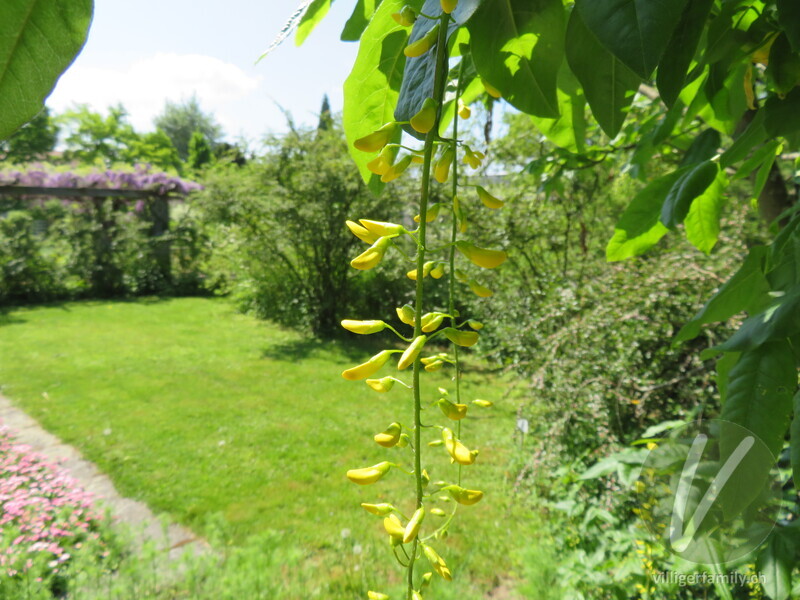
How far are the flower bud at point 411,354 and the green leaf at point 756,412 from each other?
52cm

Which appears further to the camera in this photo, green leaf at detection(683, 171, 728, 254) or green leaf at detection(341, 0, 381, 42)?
green leaf at detection(683, 171, 728, 254)

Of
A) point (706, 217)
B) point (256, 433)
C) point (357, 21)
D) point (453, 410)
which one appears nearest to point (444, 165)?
point (453, 410)

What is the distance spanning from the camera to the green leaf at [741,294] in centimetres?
95

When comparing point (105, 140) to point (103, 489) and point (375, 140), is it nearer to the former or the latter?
point (103, 489)

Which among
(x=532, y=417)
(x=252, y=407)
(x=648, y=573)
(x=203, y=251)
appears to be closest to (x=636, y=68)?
(x=648, y=573)

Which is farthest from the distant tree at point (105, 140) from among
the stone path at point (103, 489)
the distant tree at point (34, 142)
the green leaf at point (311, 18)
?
the green leaf at point (311, 18)

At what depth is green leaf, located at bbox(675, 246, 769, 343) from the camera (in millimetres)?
948

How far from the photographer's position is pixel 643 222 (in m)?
1.03

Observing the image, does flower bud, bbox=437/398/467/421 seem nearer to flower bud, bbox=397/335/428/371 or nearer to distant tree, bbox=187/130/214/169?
flower bud, bbox=397/335/428/371

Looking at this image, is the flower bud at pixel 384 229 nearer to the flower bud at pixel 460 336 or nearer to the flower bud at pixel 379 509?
the flower bud at pixel 460 336

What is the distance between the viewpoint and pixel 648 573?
221 centimetres

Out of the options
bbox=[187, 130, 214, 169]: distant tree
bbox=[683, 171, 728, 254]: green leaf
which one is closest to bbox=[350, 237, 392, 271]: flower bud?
→ bbox=[683, 171, 728, 254]: green leaf

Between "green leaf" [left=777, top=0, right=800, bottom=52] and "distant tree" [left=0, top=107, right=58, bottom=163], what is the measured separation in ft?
87.8

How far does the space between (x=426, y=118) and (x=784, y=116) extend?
0.57 metres
